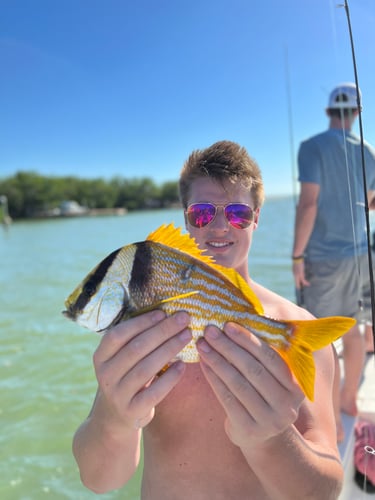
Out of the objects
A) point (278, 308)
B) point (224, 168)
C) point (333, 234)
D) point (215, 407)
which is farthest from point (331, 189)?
point (215, 407)

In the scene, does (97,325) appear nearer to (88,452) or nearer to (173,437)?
(88,452)

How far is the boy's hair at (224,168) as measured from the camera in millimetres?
1933

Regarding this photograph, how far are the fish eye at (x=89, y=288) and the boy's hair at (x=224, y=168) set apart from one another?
38.2 inches

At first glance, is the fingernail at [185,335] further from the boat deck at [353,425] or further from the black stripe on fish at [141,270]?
the boat deck at [353,425]

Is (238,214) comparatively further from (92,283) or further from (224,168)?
(92,283)

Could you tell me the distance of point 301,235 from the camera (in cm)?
334

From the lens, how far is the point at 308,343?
1.14 meters

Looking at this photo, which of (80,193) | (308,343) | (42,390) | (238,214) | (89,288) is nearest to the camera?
(308,343)

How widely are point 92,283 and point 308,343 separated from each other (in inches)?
29.1

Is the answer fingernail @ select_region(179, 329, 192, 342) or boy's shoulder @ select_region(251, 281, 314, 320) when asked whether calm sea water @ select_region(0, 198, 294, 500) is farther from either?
fingernail @ select_region(179, 329, 192, 342)

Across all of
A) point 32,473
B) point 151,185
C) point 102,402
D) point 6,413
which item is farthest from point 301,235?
point 151,185

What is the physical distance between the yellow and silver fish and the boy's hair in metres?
0.82

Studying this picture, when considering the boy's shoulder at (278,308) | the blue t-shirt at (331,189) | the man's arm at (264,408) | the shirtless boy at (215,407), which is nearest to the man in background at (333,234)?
the blue t-shirt at (331,189)

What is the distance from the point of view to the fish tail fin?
109 cm
